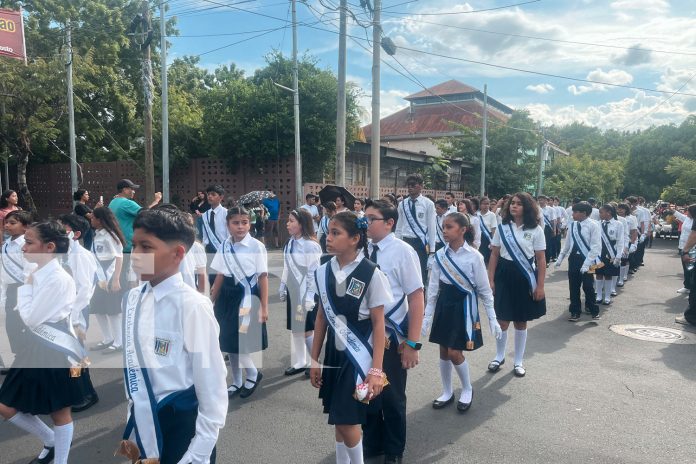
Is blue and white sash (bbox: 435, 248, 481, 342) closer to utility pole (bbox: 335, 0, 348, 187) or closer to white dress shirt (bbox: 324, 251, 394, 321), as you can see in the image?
white dress shirt (bbox: 324, 251, 394, 321)

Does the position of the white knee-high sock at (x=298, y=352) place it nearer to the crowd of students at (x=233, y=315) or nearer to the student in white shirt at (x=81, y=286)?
the crowd of students at (x=233, y=315)

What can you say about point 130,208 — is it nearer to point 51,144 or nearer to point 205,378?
point 205,378

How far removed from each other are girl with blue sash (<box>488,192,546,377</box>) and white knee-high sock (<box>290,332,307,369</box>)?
196cm

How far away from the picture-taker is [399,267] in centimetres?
330

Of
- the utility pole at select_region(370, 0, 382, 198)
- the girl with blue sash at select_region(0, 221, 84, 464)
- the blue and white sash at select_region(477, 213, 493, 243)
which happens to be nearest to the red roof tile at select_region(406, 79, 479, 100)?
the utility pole at select_region(370, 0, 382, 198)

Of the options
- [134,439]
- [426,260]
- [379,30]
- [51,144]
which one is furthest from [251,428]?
[51,144]

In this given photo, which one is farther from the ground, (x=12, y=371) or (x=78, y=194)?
(x=78, y=194)

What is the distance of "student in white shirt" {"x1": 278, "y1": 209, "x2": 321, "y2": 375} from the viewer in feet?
16.7

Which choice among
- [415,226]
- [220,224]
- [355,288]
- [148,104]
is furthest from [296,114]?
[355,288]

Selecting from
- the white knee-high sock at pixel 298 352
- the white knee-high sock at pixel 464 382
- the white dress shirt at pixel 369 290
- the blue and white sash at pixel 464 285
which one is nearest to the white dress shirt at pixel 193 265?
the white knee-high sock at pixel 298 352

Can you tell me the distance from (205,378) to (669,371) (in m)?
5.24

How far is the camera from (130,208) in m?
6.69

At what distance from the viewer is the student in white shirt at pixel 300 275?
5.08m

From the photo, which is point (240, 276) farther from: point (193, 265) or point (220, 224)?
point (220, 224)
